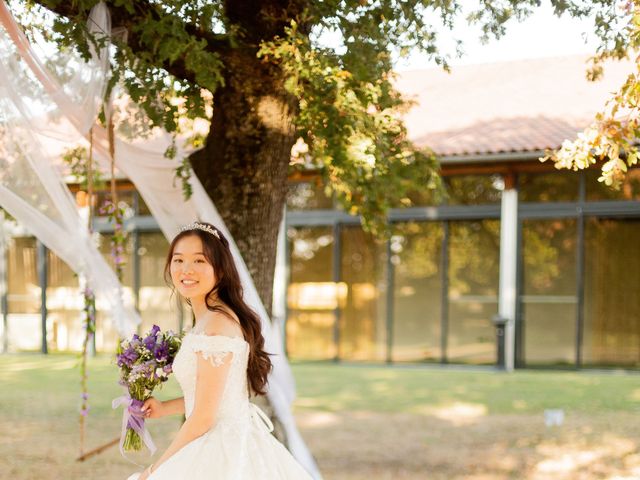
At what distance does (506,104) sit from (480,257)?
3126 mm

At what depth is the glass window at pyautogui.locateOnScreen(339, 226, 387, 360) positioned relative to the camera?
13.5m

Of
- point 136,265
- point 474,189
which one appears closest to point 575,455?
point 474,189

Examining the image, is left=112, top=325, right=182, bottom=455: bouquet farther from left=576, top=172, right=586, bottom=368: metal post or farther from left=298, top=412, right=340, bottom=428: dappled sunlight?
left=576, top=172, right=586, bottom=368: metal post

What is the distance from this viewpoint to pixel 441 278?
1313cm

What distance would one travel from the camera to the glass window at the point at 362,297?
13492 millimetres

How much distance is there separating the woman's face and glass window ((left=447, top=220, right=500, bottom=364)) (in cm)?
1022

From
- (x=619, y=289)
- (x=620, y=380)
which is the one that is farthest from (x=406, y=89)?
(x=620, y=380)

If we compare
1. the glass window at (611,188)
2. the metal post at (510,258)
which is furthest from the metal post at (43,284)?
the glass window at (611,188)

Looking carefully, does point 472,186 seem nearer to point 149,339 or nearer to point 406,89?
point 406,89

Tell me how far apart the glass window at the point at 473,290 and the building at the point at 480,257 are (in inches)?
0.7

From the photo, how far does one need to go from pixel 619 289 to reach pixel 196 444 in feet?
35.3

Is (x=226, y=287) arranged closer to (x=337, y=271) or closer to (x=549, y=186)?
(x=549, y=186)

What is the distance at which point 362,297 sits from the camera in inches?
539

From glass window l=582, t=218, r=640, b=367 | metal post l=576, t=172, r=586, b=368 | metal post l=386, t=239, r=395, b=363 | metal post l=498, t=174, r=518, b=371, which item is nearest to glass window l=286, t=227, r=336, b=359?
metal post l=386, t=239, r=395, b=363
